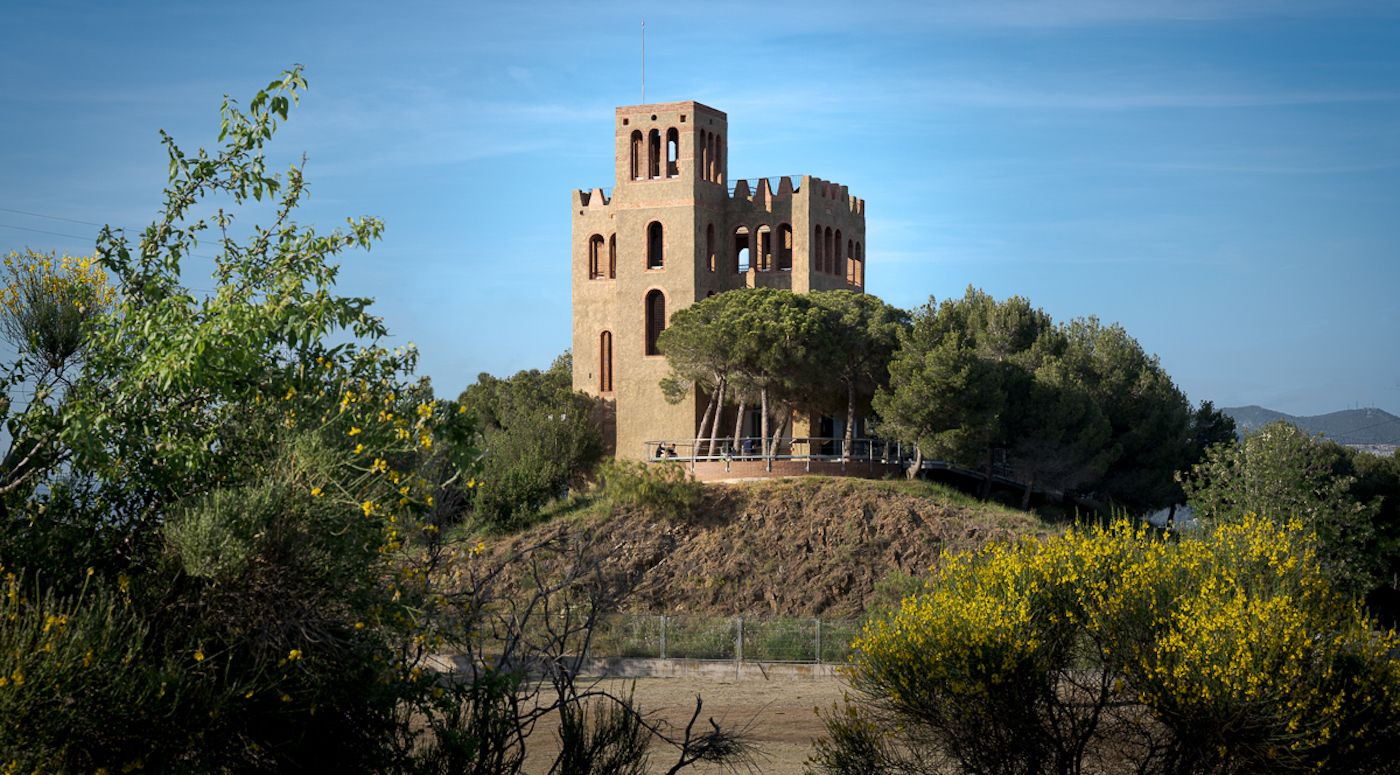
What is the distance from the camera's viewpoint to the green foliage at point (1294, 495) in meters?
35.9

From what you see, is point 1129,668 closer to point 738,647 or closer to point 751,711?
point 751,711

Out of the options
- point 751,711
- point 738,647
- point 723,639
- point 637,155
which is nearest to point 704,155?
point 637,155

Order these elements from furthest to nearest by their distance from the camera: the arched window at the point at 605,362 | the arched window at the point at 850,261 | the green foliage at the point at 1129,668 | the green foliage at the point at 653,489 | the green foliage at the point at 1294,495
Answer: the arched window at the point at 850,261, the arched window at the point at 605,362, the green foliage at the point at 653,489, the green foliage at the point at 1294,495, the green foliage at the point at 1129,668

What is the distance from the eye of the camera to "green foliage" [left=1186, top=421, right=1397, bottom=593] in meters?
35.9

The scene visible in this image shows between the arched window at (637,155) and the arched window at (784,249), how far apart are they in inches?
208

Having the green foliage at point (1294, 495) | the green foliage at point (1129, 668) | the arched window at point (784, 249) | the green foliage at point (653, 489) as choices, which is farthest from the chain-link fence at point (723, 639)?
the arched window at point (784, 249)

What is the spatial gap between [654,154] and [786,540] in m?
15.7

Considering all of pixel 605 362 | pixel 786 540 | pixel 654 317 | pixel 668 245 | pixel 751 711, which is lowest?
pixel 751 711

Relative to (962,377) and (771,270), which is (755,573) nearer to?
(962,377)

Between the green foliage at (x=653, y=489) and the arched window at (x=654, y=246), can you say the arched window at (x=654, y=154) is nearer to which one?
the arched window at (x=654, y=246)

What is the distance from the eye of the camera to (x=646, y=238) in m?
49.1

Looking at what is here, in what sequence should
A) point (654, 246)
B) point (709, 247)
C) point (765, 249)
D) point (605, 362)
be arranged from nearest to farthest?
1. point (654, 246)
2. point (709, 247)
3. point (765, 249)
4. point (605, 362)

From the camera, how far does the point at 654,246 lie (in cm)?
4950

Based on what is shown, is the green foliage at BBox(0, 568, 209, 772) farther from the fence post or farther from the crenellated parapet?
the crenellated parapet
